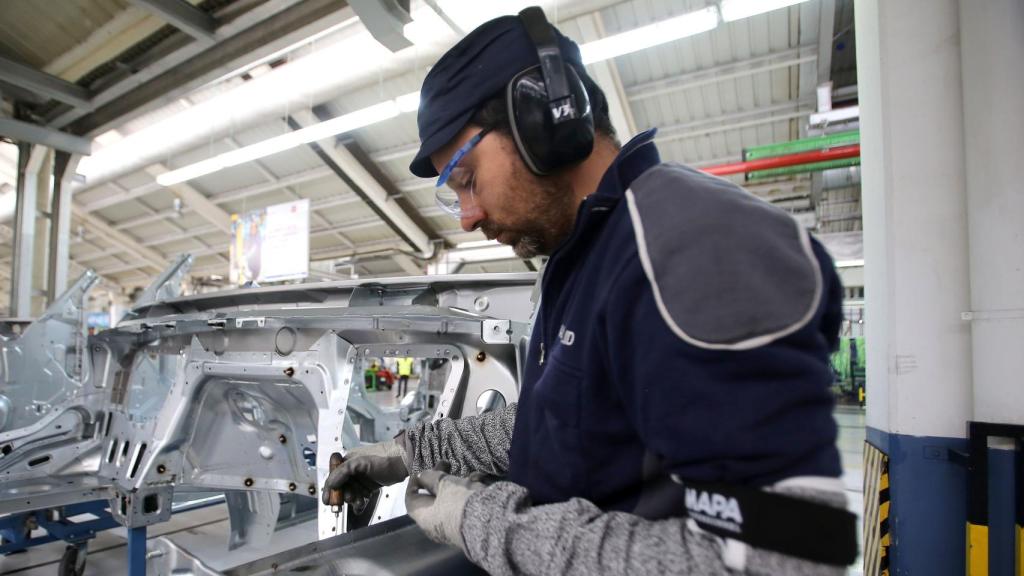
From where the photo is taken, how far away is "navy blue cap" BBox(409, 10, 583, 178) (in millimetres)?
950

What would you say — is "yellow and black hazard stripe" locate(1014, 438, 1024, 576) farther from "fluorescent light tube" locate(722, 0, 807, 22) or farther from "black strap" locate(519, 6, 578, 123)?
"fluorescent light tube" locate(722, 0, 807, 22)

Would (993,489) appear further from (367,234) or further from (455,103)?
(367,234)

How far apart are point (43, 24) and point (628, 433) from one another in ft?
23.0

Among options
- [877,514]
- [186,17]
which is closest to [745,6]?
[877,514]

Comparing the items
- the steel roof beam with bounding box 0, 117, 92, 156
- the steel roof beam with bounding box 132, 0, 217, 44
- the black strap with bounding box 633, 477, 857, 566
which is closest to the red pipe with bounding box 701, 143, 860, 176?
the steel roof beam with bounding box 132, 0, 217, 44

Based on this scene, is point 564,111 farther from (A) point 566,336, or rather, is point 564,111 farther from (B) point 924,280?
(B) point 924,280

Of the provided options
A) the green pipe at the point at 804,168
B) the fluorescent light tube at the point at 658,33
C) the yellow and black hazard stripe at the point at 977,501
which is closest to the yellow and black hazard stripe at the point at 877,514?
the yellow and black hazard stripe at the point at 977,501

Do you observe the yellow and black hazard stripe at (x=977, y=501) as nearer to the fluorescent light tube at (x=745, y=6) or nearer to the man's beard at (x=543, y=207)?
the man's beard at (x=543, y=207)

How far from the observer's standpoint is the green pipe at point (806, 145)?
628 centimetres

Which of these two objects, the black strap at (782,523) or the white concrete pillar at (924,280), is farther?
the white concrete pillar at (924,280)

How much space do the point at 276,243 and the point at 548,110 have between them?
24.3 ft

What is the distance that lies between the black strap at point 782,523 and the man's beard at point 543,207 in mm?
514

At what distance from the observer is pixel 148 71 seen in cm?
563

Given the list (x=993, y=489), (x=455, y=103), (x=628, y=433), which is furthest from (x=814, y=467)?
(x=993, y=489)
